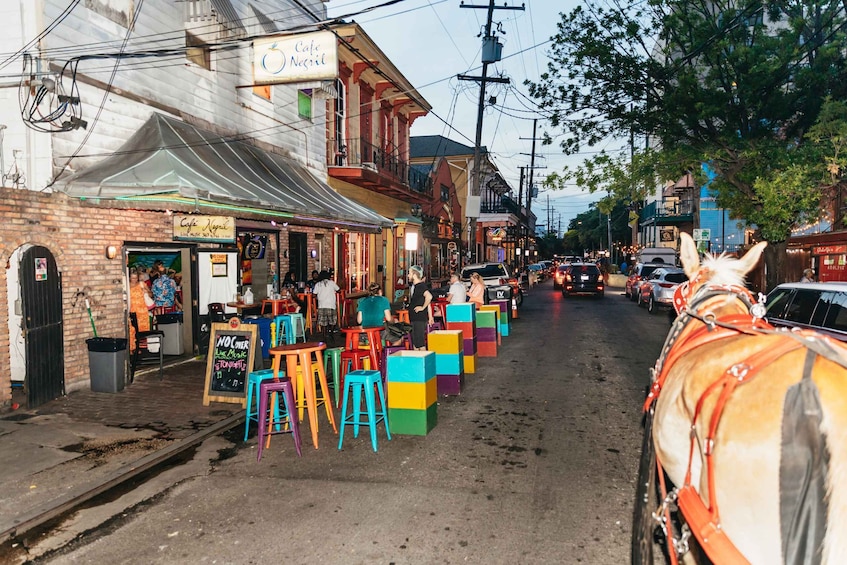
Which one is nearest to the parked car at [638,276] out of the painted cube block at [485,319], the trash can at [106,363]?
the painted cube block at [485,319]

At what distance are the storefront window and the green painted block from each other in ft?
44.7

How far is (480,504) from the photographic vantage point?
15.9 ft

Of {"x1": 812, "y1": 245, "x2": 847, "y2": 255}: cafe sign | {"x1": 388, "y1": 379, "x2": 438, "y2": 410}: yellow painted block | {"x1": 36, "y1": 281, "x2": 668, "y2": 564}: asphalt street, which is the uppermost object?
{"x1": 812, "y1": 245, "x2": 847, "y2": 255}: cafe sign

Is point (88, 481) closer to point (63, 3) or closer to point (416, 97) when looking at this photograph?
point (63, 3)

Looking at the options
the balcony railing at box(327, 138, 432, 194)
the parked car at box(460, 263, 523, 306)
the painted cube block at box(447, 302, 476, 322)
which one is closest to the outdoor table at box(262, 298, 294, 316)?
the painted cube block at box(447, 302, 476, 322)

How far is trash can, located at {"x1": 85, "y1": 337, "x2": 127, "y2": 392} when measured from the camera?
8664mm

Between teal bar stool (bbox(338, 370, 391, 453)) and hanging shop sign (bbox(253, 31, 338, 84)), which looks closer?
teal bar stool (bbox(338, 370, 391, 453))

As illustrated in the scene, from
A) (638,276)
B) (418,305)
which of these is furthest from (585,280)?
(418,305)

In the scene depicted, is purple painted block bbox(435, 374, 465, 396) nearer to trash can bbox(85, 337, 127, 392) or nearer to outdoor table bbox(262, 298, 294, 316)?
trash can bbox(85, 337, 127, 392)

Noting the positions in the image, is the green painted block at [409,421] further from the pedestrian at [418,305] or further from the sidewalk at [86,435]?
the pedestrian at [418,305]

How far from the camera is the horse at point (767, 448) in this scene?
6.96 ft

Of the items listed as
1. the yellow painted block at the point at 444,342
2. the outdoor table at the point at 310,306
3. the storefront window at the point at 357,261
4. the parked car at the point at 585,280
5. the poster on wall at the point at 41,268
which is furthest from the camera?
the parked car at the point at 585,280

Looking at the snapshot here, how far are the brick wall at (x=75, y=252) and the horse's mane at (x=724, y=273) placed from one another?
27.1 ft

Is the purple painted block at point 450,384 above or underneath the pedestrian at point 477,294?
underneath
